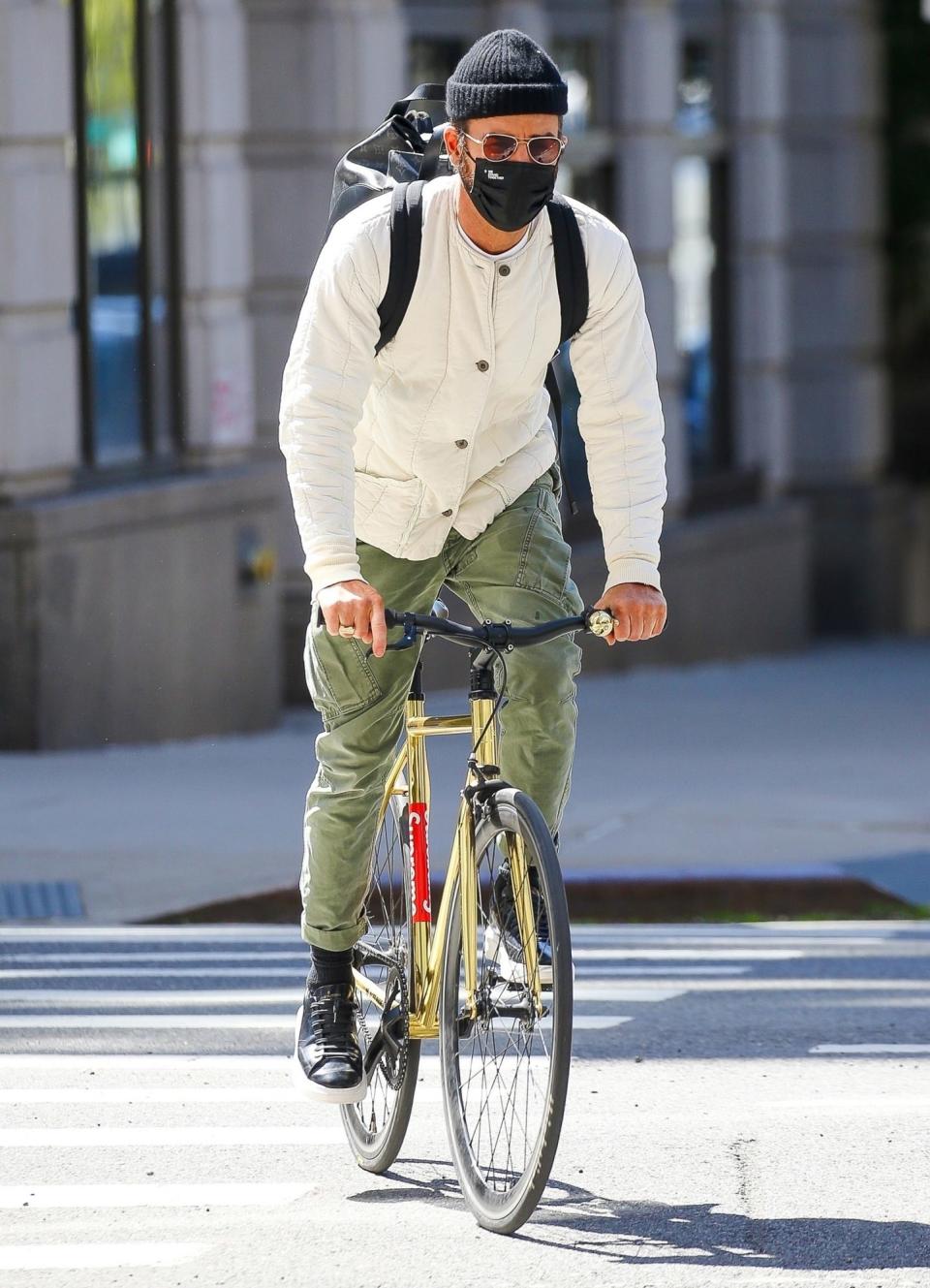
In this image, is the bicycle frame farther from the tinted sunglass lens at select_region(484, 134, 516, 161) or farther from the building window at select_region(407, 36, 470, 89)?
the building window at select_region(407, 36, 470, 89)

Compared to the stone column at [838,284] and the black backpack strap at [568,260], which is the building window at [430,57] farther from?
the black backpack strap at [568,260]

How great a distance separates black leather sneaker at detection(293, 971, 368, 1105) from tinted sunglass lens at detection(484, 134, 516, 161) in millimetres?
1752

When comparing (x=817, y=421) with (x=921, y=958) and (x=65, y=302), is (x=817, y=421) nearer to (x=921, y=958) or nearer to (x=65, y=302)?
(x=65, y=302)

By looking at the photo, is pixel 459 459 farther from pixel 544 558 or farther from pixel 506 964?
pixel 506 964

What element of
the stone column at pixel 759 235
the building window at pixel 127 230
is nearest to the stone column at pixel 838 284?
the stone column at pixel 759 235

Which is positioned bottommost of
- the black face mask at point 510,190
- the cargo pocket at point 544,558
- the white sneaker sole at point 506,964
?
the white sneaker sole at point 506,964

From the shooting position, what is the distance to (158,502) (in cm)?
1235

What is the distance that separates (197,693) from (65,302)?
84.2 inches

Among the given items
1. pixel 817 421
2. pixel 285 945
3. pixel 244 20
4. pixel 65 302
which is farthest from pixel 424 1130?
pixel 817 421

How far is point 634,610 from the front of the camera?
4.85 m

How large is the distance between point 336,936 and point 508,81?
1790 mm

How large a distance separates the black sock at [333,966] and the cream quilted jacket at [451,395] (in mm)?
855

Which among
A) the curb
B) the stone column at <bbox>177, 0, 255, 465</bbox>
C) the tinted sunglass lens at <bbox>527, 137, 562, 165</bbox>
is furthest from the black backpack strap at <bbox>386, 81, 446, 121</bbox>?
the stone column at <bbox>177, 0, 255, 465</bbox>

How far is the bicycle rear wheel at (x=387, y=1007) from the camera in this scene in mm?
5043
